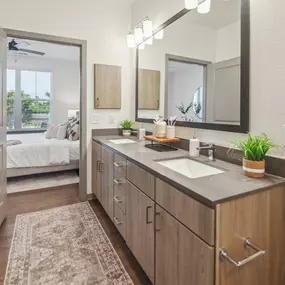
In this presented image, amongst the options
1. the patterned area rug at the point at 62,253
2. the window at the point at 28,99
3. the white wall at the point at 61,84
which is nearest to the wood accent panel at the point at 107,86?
the patterned area rug at the point at 62,253

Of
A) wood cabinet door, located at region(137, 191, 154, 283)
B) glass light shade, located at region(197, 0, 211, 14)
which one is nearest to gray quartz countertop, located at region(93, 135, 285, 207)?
wood cabinet door, located at region(137, 191, 154, 283)

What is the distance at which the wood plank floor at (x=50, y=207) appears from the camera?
1673 mm

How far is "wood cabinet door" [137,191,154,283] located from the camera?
134 centimetres

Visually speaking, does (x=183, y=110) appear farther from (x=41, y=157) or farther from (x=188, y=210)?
(x=41, y=157)

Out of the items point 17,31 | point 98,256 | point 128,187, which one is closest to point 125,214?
point 128,187

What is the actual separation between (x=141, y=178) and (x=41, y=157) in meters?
2.77

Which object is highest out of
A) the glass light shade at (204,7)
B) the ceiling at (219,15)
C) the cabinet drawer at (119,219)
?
the glass light shade at (204,7)

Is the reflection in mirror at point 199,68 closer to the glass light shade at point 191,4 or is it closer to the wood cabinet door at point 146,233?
the glass light shade at point 191,4

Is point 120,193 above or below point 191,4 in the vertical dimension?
below

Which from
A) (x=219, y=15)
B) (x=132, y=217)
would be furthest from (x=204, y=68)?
(x=132, y=217)

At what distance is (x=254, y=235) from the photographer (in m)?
1.01

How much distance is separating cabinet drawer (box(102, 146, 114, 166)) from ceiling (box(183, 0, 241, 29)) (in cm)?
134

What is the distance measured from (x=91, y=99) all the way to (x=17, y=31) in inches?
41.7

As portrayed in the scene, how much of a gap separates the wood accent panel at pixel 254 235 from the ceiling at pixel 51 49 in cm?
422
